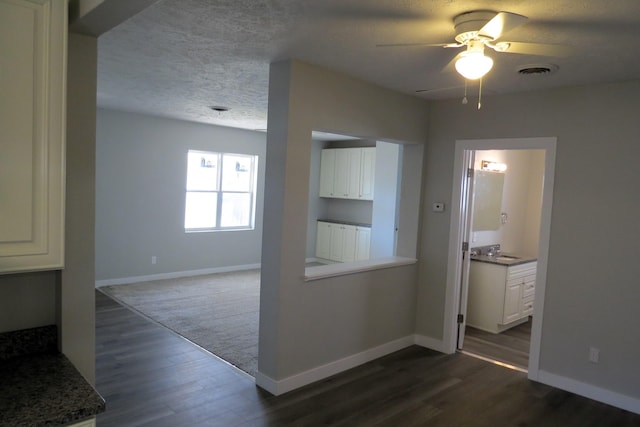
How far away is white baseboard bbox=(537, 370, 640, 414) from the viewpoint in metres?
3.30

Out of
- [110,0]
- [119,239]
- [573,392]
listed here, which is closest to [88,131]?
[110,0]

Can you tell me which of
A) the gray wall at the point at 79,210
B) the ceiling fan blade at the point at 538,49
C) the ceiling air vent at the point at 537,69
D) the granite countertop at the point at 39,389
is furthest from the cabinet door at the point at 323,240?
the granite countertop at the point at 39,389

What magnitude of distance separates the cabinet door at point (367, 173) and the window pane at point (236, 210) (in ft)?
6.92

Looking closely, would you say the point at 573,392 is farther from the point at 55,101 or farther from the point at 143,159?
the point at 143,159

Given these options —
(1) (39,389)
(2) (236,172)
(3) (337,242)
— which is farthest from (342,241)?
(1) (39,389)

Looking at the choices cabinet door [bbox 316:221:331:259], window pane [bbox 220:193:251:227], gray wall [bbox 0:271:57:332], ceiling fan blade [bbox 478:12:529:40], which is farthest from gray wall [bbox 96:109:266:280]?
ceiling fan blade [bbox 478:12:529:40]

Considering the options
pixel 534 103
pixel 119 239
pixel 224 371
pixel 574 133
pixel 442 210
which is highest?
Answer: pixel 534 103

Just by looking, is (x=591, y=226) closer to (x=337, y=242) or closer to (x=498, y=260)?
(x=498, y=260)

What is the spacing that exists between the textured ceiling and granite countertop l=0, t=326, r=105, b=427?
1700 millimetres

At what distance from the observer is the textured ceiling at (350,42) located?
2.09 meters

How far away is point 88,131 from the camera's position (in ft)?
6.11

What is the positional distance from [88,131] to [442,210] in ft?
10.8

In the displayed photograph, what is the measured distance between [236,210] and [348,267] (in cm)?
448

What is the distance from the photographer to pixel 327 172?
8.80 meters
